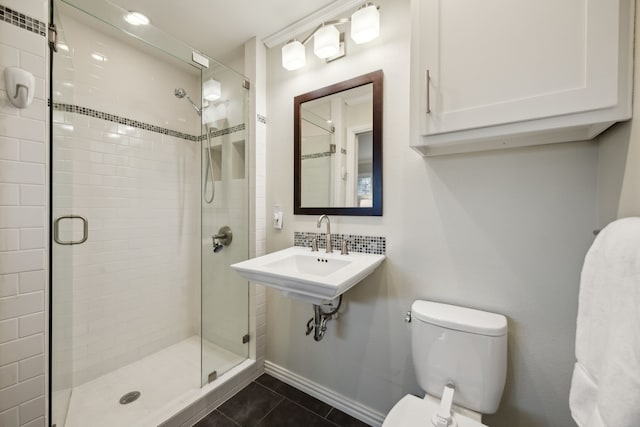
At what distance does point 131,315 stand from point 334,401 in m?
1.62

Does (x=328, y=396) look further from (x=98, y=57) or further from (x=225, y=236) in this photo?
(x=98, y=57)

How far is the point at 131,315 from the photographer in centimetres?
187

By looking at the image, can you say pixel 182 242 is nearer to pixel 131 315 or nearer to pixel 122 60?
pixel 131 315

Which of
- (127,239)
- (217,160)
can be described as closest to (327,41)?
(217,160)

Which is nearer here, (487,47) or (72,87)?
(487,47)

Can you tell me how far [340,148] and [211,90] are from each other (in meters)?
1.01

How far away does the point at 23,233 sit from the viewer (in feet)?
3.00

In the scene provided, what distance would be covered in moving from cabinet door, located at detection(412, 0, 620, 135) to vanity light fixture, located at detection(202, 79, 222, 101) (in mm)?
1312

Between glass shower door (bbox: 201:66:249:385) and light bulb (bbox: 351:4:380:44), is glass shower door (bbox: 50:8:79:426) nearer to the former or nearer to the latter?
glass shower door (bbox: 201:66:249:385)

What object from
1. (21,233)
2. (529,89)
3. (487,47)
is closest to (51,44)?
(21,233)

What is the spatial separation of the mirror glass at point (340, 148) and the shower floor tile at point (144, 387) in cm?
128

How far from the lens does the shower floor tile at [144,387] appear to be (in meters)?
1.35

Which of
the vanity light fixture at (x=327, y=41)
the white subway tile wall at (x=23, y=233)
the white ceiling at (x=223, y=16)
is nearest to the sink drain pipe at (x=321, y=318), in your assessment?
the white subway tile wall at (x=23, y=233)

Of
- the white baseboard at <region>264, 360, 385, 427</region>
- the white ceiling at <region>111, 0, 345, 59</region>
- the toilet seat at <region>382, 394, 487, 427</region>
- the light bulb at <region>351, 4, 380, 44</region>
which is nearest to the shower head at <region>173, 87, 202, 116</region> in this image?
the white ceiling at <region>111, 0, 345, 59</region>
